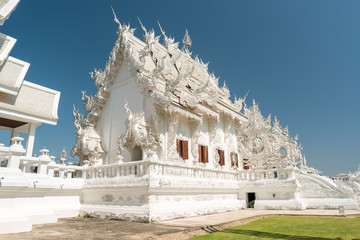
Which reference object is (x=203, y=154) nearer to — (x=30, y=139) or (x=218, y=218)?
(x=218, y=218)

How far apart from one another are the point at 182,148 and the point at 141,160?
116 inches

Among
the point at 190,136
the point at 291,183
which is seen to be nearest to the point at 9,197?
the point at 190,136

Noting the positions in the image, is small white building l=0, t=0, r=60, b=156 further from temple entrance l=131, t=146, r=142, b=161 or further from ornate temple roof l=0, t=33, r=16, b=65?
temple entrance l=131, t=146, r=142, b=161

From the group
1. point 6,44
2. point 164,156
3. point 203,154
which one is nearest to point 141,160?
point 164,156

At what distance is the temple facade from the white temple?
4 centimetres

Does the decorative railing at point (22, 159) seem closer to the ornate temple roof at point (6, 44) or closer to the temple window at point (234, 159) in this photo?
the ornate temple roof at point (6, 44)

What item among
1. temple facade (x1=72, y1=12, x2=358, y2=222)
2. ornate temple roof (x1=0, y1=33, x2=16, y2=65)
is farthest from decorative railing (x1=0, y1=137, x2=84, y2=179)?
ornate temple roof (x1=0, y1=33, x2=16, y2=65)

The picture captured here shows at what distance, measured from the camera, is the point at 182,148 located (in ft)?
37.4

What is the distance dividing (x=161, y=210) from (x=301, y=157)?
17154mm

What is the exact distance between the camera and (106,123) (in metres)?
12.6

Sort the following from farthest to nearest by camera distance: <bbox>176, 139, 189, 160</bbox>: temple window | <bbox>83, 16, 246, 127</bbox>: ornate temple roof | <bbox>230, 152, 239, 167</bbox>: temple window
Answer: <bbox>230, 152, 239, 167</bbox>: temple window
<bbox>176, 139, 189, 160</bbox>: temple window
<bbox>83, 16, 246, 127</bbox>: ornate temple roof

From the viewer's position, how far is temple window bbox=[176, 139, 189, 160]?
1123 centimetres

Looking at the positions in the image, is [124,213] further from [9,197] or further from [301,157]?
[301,157]

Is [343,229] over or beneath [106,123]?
beneath
